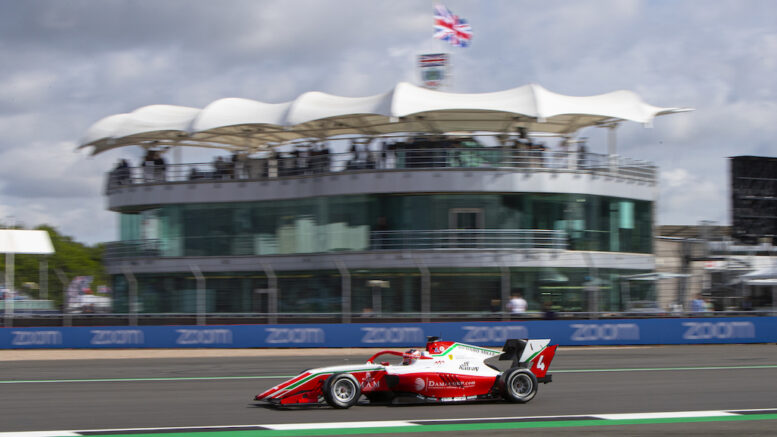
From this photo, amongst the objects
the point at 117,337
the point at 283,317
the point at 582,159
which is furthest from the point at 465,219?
the point at 117,337

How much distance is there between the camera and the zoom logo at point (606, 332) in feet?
80.7

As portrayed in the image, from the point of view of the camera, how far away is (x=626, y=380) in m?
15.3

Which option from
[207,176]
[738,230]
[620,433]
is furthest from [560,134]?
[620,433]

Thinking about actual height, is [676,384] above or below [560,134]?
below

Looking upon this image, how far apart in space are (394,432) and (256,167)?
24.6 m

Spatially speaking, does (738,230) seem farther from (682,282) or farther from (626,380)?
(626,380)

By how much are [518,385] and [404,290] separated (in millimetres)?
17136

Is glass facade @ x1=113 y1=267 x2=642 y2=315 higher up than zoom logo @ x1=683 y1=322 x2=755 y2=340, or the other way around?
glass facade @ x1=113 y1=267 x2=642 y2=315

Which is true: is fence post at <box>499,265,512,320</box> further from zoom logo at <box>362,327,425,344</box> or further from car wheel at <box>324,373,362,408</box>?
car wheel at <box>324,373,362,408</box>

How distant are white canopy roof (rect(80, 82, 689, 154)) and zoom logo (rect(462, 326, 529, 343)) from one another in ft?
27.4

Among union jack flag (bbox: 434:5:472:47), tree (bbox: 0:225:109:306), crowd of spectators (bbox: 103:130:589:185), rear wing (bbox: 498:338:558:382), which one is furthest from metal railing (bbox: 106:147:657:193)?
tree (bbox: 0:225:109:306)

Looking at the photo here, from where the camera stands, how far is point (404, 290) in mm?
28859

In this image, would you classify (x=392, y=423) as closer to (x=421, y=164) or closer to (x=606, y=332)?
(x=606, y=332)

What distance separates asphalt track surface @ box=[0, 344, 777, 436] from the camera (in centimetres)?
1057
